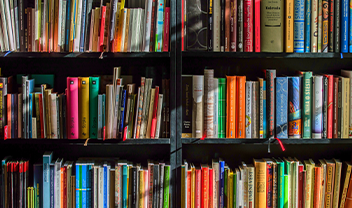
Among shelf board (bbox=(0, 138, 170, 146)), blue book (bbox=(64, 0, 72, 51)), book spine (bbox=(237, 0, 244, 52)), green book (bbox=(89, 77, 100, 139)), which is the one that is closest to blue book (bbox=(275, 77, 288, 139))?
book spine (bbox=(237, 0, 244, 52))

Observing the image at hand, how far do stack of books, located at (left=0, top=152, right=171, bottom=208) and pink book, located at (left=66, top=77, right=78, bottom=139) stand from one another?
0.20 metres

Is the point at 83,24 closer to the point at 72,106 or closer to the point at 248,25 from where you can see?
the point at 72,106

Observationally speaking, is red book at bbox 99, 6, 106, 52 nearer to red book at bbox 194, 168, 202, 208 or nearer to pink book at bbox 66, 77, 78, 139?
pink book at bbox 66, 77, 78, 139

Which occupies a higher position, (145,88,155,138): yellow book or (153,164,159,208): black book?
(145,88,155,138): yellow book

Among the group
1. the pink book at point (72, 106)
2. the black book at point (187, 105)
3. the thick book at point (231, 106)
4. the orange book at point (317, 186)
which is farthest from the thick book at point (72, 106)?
the orange book at point (317, 186)

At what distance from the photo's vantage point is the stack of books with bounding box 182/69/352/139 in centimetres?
167

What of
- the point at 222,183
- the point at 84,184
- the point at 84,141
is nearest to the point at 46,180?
the point at 84,184

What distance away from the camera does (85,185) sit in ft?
5.69

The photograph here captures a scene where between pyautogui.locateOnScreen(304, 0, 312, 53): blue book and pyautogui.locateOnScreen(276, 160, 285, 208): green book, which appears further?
pyautogui.locateOnScreen(276, 160, 285, 208): green book

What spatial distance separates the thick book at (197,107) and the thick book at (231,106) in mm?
130

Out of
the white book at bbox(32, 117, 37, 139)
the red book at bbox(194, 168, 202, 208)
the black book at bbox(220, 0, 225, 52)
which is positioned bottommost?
the red book at bbox(194, 168, 202, 208)

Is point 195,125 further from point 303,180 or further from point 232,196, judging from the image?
point 303,180

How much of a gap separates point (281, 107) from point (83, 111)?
97 centimetres

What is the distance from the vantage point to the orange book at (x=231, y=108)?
1.68 m
